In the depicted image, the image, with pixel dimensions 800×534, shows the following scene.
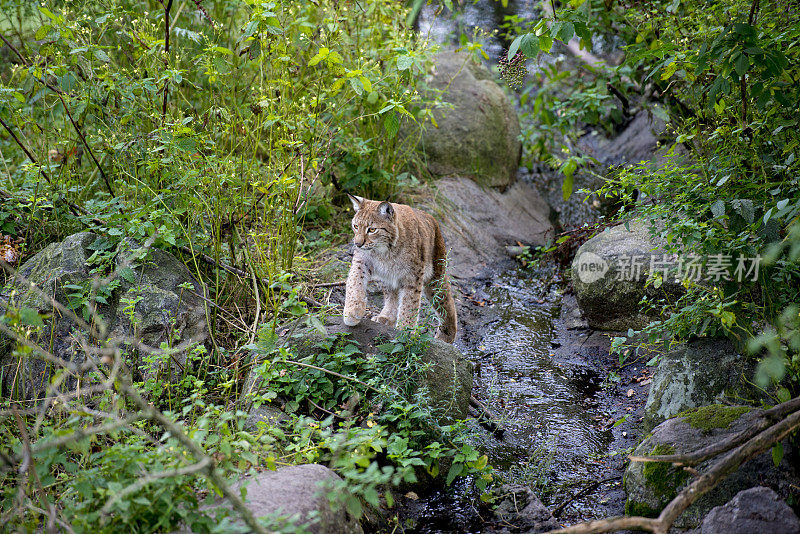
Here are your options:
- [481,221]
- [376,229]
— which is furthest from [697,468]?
[481,221]

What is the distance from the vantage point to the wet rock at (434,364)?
399cm

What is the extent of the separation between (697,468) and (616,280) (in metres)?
2.20

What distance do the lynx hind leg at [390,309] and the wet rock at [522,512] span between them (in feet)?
5.68

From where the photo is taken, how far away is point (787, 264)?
3.31m

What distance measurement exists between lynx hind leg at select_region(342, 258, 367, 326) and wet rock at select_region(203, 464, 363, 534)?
1283mm

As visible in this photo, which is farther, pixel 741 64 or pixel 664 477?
pixel 664 477

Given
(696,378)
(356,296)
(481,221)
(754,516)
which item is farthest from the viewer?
(481,221)

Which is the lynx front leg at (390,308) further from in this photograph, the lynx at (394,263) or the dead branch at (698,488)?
the dead branch at (698,488)

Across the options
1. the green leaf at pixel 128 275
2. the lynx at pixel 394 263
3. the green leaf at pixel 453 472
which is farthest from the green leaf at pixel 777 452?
the green leaf at pixel 128 275

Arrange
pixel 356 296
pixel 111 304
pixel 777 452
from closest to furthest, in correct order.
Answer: pixel 777 452, pixel 111 304, pixel 356 296

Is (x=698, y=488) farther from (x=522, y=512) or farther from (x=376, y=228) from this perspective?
(x=376, y=228)

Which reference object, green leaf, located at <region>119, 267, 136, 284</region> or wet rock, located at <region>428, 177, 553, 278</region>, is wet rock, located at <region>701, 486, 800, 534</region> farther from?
wet rock, located at <region>428, 177, 553, 278</region>

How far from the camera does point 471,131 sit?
8125 mm

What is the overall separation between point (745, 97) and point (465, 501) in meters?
2.76
